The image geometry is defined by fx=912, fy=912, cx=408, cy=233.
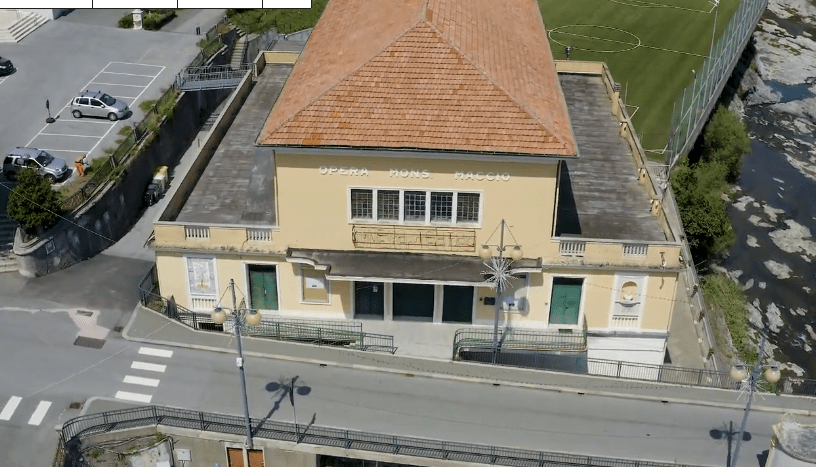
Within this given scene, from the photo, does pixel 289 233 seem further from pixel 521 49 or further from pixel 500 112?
pixel 521 49

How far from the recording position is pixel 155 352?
39.2 metres

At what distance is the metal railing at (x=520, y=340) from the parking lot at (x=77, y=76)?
2625 centimetres

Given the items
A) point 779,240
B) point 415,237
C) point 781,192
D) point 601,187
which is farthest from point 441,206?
point 781,192

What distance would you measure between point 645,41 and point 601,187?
1865 inches

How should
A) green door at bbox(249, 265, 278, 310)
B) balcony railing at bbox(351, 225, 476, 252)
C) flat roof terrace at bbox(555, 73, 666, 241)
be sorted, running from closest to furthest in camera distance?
balcony railing at bbox(351, 225, 476, 252) → green door at bbox(249, 265, 278, 310) → flat roof terrace at bbox(555, 73, 666, 241)

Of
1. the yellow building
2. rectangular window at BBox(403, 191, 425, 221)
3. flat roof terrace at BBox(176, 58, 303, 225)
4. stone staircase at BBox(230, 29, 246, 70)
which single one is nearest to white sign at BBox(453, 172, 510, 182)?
the yellow building

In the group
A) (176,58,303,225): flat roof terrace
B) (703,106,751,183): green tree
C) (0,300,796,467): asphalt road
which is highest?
(176,58,303,225): flat roof terrace

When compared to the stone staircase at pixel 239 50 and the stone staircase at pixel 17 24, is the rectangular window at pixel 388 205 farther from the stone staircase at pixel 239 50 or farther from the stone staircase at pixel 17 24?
the stone staircase at pixel 17 24

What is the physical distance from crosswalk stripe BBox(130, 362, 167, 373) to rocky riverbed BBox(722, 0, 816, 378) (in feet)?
118

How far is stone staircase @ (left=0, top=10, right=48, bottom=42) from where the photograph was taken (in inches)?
2657

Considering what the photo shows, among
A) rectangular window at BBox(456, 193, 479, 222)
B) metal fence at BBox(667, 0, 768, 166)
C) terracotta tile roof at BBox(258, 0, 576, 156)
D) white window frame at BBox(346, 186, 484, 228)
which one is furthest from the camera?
metal fence at BBox(667, 0, 768, 166)

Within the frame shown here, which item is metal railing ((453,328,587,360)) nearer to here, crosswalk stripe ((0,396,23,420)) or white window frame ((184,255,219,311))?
white window frame ((184,255,219,311))

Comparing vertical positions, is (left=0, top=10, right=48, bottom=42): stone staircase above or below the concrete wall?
above

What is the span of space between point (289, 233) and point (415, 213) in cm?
560
